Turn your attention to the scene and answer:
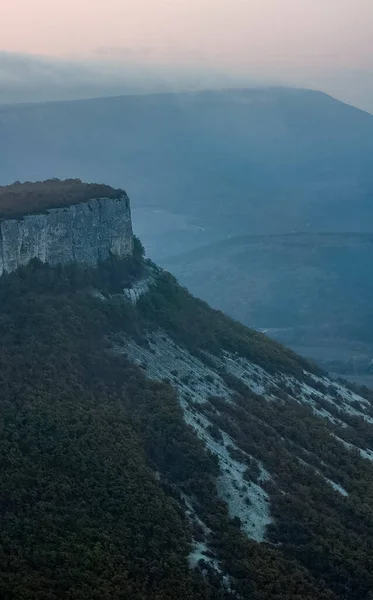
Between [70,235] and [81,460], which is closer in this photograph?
[81,460]

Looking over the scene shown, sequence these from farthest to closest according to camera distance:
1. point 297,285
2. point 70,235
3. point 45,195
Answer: point 297,285, point 45,195, point 70,235

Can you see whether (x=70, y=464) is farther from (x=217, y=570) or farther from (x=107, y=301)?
(x=107, y=301)

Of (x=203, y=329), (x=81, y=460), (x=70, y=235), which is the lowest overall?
(x=81, y=460)

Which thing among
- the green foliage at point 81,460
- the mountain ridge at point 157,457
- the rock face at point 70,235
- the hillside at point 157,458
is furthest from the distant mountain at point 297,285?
the green foliage at point 81,460

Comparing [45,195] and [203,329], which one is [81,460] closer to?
[45,195]

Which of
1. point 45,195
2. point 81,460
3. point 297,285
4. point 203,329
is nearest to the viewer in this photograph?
point 81,460

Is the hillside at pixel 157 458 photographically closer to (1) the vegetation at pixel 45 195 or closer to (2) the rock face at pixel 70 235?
(2) the rock face at pixel 70 235

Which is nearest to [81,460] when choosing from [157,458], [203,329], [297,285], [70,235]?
[157,458]
